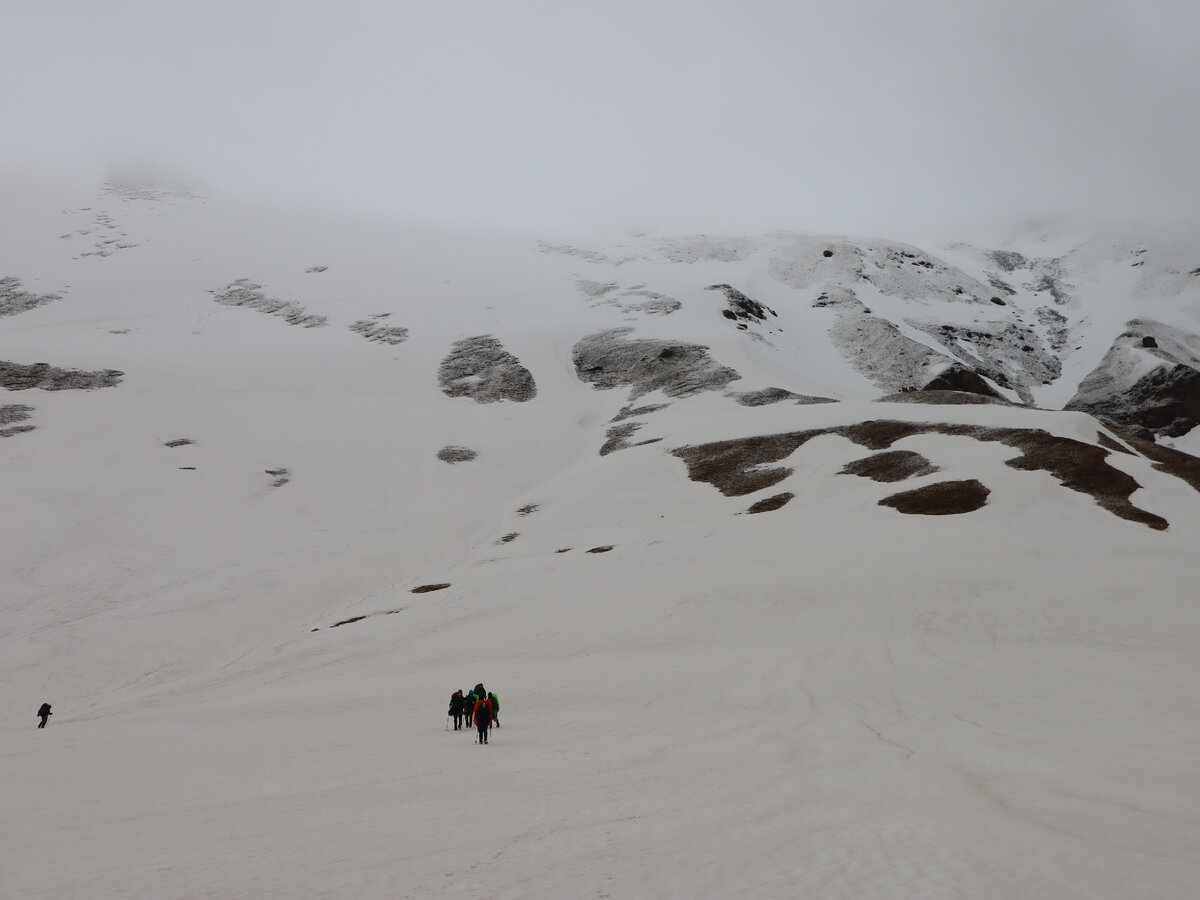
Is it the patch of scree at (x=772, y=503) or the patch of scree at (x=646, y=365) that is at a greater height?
the patch of scree at (x=772, y=503)

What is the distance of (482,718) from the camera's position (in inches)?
590

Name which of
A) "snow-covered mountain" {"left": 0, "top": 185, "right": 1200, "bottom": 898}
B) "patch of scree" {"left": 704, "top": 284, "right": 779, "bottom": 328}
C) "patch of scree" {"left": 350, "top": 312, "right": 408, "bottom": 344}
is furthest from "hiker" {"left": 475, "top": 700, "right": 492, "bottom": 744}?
"patch of scree" {"left": 704, "top": 284, "right": 779, "bottom": 328}

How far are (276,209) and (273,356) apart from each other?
3950 inches

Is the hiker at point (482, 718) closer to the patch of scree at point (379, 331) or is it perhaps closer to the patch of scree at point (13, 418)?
the patch of scree at point (13, 418)

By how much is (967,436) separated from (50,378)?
8328cm

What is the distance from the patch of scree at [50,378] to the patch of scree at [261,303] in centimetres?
3218

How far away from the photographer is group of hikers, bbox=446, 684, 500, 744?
49.2 ft

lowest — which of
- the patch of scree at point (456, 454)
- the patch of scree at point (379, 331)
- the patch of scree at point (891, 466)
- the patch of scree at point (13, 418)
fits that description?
the patch of scree at point (456, 454)

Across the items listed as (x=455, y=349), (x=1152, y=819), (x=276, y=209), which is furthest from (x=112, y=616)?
(x=276, y=209)

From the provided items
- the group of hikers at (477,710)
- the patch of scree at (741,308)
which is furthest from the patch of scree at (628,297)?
the group of hikers at (477,710)

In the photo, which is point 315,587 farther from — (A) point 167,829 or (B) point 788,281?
(B) point 788,281

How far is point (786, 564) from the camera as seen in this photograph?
31516 millimetres

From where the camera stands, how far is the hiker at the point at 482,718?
14945 millimetres

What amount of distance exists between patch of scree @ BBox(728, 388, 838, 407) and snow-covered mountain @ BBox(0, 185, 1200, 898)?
132cm
